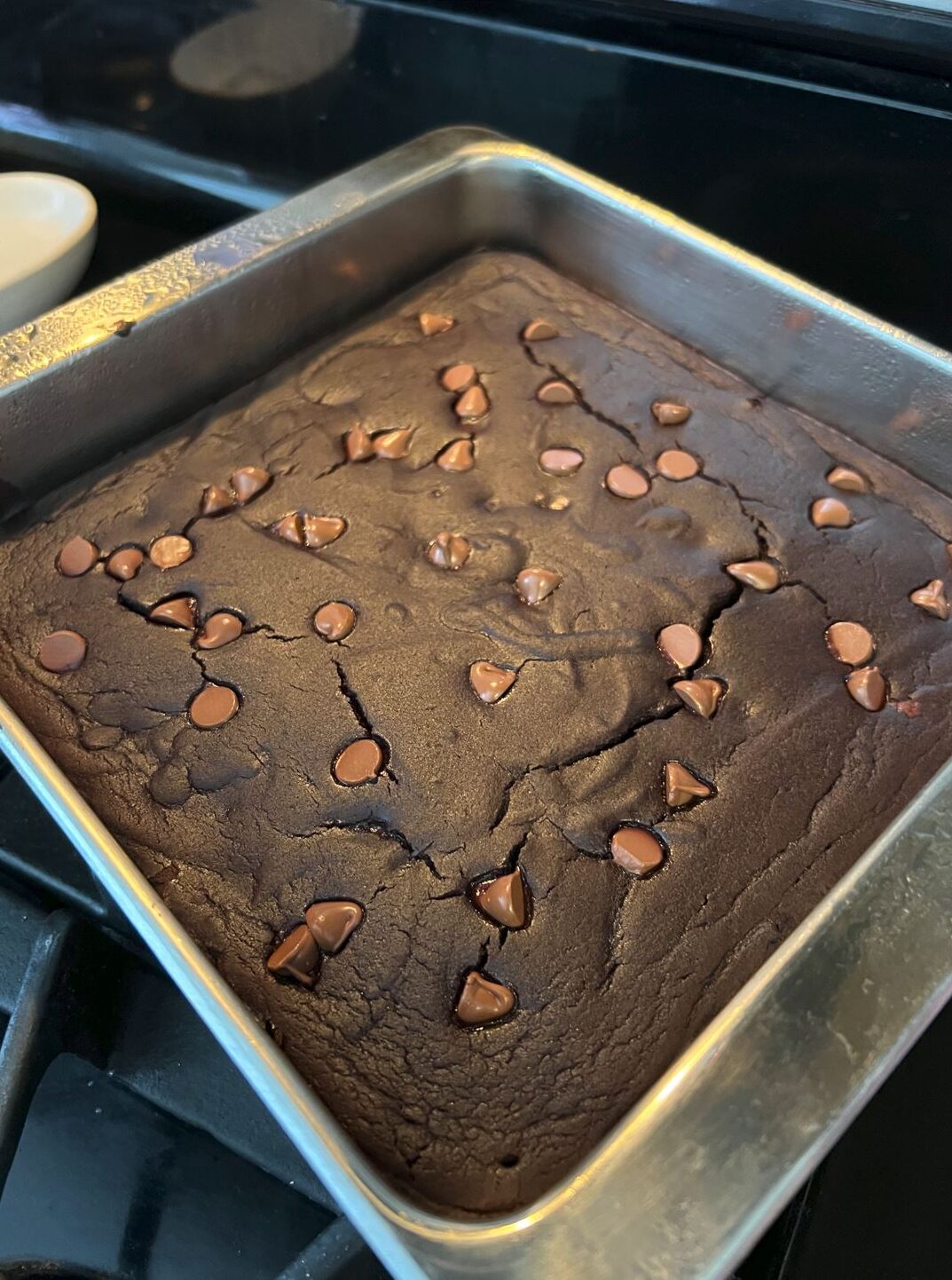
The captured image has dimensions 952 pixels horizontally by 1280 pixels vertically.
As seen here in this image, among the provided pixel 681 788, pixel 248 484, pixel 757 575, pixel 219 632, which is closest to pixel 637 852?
pixel 681 788

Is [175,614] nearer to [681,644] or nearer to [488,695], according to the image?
[488,695]

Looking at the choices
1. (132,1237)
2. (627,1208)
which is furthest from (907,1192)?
(132,1237)

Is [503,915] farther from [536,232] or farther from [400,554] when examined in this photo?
[536,232]

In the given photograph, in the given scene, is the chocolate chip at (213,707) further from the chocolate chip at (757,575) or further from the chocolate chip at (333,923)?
the chocolate chip at (757,575)

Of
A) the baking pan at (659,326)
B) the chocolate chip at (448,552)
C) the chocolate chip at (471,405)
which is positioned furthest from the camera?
the chocolate chip at (471,405)

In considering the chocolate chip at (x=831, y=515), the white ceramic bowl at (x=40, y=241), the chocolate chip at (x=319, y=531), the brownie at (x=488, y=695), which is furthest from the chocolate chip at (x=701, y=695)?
the white ceramic bowl at (x=40, y=241)

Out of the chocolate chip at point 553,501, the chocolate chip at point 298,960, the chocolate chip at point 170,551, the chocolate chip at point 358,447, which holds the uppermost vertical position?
the chocolate chip at point 358,447

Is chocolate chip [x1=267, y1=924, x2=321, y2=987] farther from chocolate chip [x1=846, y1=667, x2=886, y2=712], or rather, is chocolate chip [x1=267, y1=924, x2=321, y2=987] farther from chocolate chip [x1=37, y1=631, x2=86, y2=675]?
chocolate chip [x1=846, y1=667, x2=886, y2=712]
